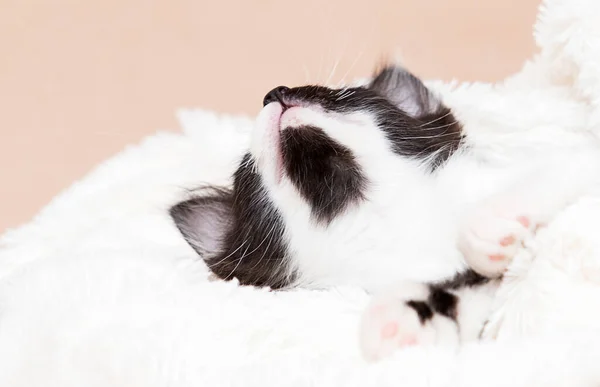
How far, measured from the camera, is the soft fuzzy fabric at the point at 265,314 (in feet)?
3.10

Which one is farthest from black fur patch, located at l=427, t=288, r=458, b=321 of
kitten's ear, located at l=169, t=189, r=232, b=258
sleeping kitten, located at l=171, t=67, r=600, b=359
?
kitten's ear, located at l=169, t=189, r=232, b=258

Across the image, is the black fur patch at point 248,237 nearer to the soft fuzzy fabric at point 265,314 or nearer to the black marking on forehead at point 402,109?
the soft fuzzy fabric at point 265,314

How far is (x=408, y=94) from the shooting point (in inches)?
66.4

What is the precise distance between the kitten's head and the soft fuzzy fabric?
98mm

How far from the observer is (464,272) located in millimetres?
1274

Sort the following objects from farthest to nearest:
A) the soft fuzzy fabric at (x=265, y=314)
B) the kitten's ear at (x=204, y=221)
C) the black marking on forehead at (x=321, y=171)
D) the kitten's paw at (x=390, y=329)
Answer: the kitten's ear at (x=204, y=221)
the black marking on forehead at (x=321, y=171)
the kitten's paw at (x=390, y=329)
the soft fuzzy fabric at (x=265, y=314)

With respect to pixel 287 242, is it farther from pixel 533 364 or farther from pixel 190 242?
pixel 533 364

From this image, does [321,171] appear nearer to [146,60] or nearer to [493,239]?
[493,239]

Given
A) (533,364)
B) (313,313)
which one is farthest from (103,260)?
(533,364)

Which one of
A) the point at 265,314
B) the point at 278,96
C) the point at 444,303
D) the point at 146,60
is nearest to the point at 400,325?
the point at 444,303

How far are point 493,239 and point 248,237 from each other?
56 cm

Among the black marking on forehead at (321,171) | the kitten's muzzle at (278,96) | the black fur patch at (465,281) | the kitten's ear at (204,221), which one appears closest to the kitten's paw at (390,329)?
the black fur patch at (465,281)

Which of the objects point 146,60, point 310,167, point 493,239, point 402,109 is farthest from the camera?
point 146,60

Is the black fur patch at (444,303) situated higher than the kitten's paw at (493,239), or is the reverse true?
the kitten's paw at (493,239)
